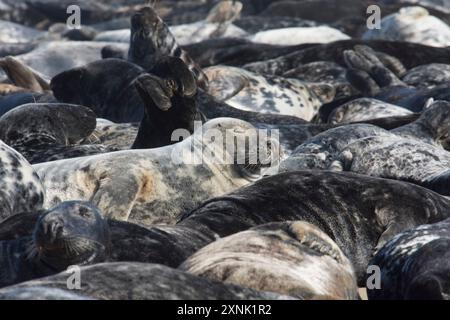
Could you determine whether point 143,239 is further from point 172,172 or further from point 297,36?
point 297,36

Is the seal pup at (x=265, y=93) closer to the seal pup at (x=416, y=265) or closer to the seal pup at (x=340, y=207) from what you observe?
the seal pup at (x=340, y=207)

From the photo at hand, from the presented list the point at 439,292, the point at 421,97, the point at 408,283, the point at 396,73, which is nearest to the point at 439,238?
the point at 408,283

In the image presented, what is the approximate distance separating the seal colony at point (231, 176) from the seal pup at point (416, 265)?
1cm

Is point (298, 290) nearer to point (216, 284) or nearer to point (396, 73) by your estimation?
point (216, 284)

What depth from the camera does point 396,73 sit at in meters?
15.5

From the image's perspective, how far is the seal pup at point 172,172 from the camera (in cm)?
806

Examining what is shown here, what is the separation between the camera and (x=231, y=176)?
325 inches

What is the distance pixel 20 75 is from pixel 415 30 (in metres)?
6.86

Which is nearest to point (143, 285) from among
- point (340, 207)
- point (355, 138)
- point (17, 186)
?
point (340, 207)

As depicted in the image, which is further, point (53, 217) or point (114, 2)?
point (114, 2)

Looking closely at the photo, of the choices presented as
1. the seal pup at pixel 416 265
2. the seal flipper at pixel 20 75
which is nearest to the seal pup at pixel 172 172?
the seal pup at pixel 416 265

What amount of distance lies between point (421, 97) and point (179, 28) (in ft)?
30.5

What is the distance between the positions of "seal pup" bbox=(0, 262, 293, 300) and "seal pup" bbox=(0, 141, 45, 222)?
8.64ft
